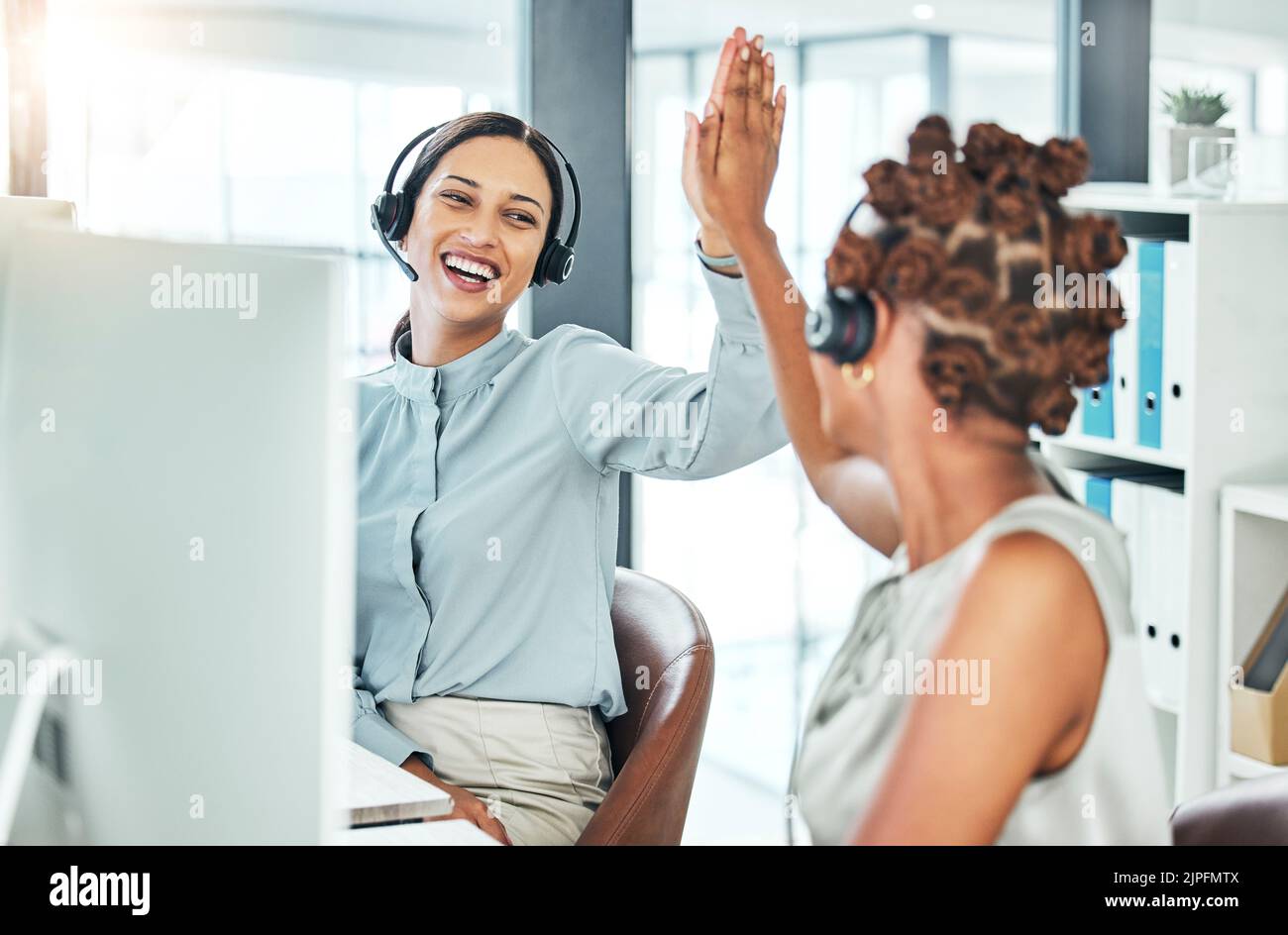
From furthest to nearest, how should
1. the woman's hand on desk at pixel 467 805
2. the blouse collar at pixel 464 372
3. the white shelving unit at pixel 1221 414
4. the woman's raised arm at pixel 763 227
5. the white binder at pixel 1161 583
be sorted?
the white binder at pixel 1161 583
the white shelving unit at pixel 1221 414
the blouse collar at pixel 464 372
the woman's hand on desk at pixel 467 805
the woman's raised arm at pixel 763 227

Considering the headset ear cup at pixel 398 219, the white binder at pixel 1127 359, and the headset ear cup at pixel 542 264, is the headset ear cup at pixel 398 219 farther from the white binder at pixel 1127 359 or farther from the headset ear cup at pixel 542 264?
the white binder at pixel 1127 359

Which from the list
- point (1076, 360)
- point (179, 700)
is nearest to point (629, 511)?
point (1076, 360)

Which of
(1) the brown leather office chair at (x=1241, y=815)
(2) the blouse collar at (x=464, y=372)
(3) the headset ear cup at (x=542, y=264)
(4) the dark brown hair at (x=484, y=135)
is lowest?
(1) the brown leather office chair at (x=1241, y=815)

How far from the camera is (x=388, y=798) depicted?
3.15 ft

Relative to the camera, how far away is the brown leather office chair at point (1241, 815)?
3.70 feet

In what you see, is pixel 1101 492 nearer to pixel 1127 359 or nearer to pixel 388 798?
pixel 1127 359

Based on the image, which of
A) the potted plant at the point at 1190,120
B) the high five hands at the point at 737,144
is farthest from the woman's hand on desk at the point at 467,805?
the potted plant at the point at 1190,120

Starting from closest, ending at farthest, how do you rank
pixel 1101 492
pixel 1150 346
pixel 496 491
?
1. pixel 496 491
2. pixel 1150 346
3. pixel 1101 492

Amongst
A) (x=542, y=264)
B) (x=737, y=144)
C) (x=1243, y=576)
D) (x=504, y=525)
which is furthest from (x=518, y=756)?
(x=1243, y=576)

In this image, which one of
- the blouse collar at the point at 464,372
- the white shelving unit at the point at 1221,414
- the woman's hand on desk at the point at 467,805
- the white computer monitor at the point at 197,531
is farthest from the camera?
the white shelving unit at the point at 1221,414

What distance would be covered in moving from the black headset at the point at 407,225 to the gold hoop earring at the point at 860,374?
0.74m

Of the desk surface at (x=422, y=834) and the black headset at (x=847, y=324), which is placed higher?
the black headset at (x=847, y=324)

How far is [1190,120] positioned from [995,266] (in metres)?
1.77
